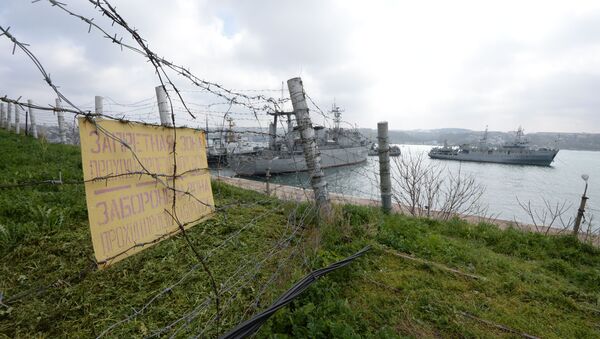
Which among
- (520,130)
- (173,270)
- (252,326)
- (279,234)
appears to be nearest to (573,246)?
(279,234)

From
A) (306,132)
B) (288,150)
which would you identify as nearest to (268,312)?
(306,132)

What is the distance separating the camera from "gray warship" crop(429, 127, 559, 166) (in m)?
43.3

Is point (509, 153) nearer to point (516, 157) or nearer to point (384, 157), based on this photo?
point (516, 157)

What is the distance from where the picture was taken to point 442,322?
2.26 metres

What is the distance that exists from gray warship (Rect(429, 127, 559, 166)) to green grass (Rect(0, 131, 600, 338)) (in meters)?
50.9

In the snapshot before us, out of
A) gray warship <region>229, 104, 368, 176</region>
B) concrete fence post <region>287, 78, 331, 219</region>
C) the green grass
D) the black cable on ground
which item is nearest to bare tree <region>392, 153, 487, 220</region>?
gray warship <region>229, 104, 368, 176</region>

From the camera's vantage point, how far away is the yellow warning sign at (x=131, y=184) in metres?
1.18

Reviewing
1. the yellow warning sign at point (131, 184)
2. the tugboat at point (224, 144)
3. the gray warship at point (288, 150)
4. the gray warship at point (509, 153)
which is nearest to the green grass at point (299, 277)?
the yellow warning sign at point (131, 184)

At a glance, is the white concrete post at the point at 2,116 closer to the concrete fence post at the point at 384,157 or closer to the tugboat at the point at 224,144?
the tugboat at the point at 224,144

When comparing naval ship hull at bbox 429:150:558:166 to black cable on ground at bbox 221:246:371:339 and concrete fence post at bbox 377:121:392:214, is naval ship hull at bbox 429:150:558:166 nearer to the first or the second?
concrete fence post at bbox 377:121:392:214

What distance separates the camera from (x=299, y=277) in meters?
2.41

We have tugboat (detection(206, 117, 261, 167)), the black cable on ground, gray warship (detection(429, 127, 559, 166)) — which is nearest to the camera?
the black cable on ground

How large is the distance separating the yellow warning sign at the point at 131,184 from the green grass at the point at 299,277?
445 mm

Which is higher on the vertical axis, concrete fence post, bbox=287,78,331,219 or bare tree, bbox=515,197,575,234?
concrete fence post, bbox=287,78,331,219
